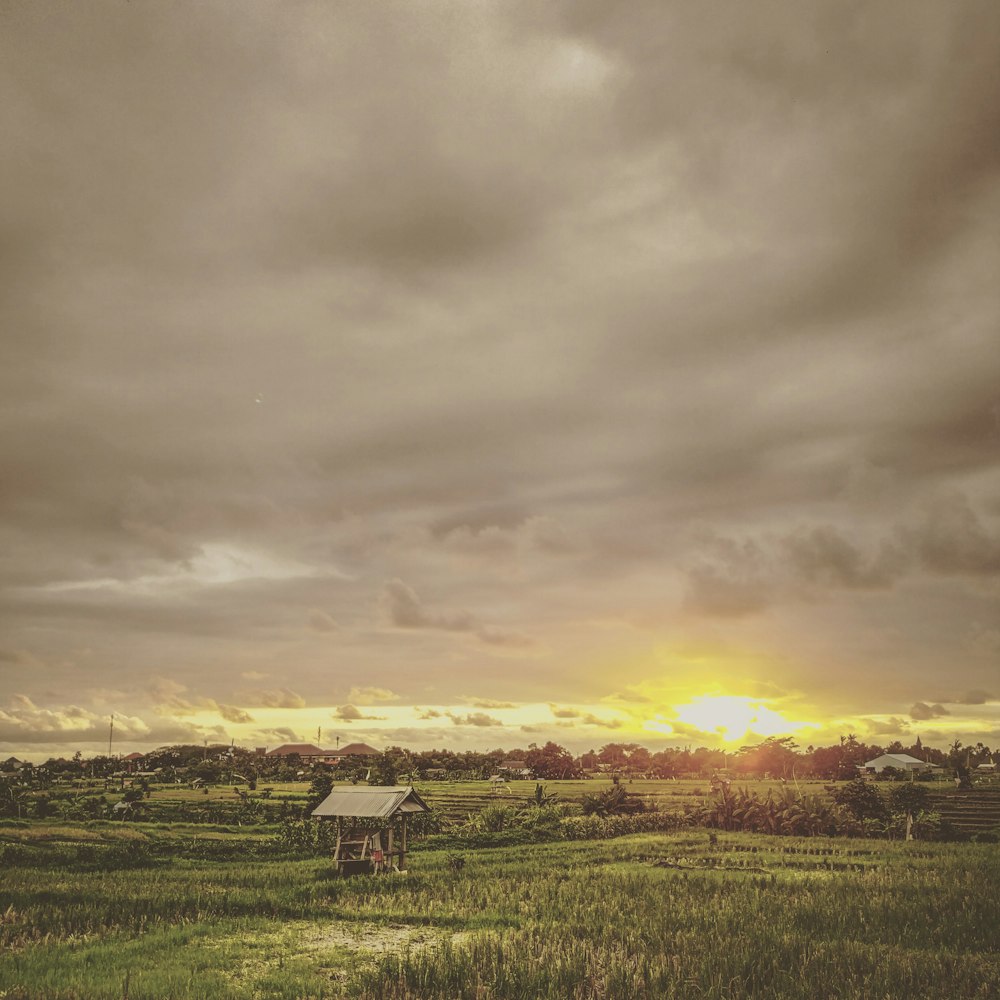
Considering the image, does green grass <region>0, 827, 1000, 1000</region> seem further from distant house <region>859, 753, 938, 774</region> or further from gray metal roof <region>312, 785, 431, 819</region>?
distant house <region>859, 753, 938, 774</region>

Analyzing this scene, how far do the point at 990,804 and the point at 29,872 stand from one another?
61230 millimetres

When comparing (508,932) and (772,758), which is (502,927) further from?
(772,758)

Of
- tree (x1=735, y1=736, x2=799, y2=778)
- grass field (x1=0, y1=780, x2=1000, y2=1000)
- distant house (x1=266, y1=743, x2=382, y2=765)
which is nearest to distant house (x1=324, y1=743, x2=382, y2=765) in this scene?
distant house (x1=266, y1=743, x2=382, y2=765)

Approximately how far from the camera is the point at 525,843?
4341cm

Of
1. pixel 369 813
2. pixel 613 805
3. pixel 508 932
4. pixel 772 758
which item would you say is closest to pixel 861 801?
pixel 613 805

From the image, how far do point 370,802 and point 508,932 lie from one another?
525 inches

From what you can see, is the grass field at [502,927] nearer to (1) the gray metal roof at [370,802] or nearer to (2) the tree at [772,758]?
(1) the gray metal roof at [370,802]

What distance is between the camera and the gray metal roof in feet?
92.0

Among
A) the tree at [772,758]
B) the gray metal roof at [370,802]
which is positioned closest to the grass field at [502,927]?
the gray metal roof at [370,802]

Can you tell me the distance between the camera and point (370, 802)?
2858 centimetres

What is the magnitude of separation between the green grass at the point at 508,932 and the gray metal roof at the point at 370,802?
7.30 feet

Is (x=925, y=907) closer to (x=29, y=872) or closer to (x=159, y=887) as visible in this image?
(x=159, y=887)

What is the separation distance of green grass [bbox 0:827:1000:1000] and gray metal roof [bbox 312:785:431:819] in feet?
7.30

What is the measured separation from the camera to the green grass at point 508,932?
12.8 metres
